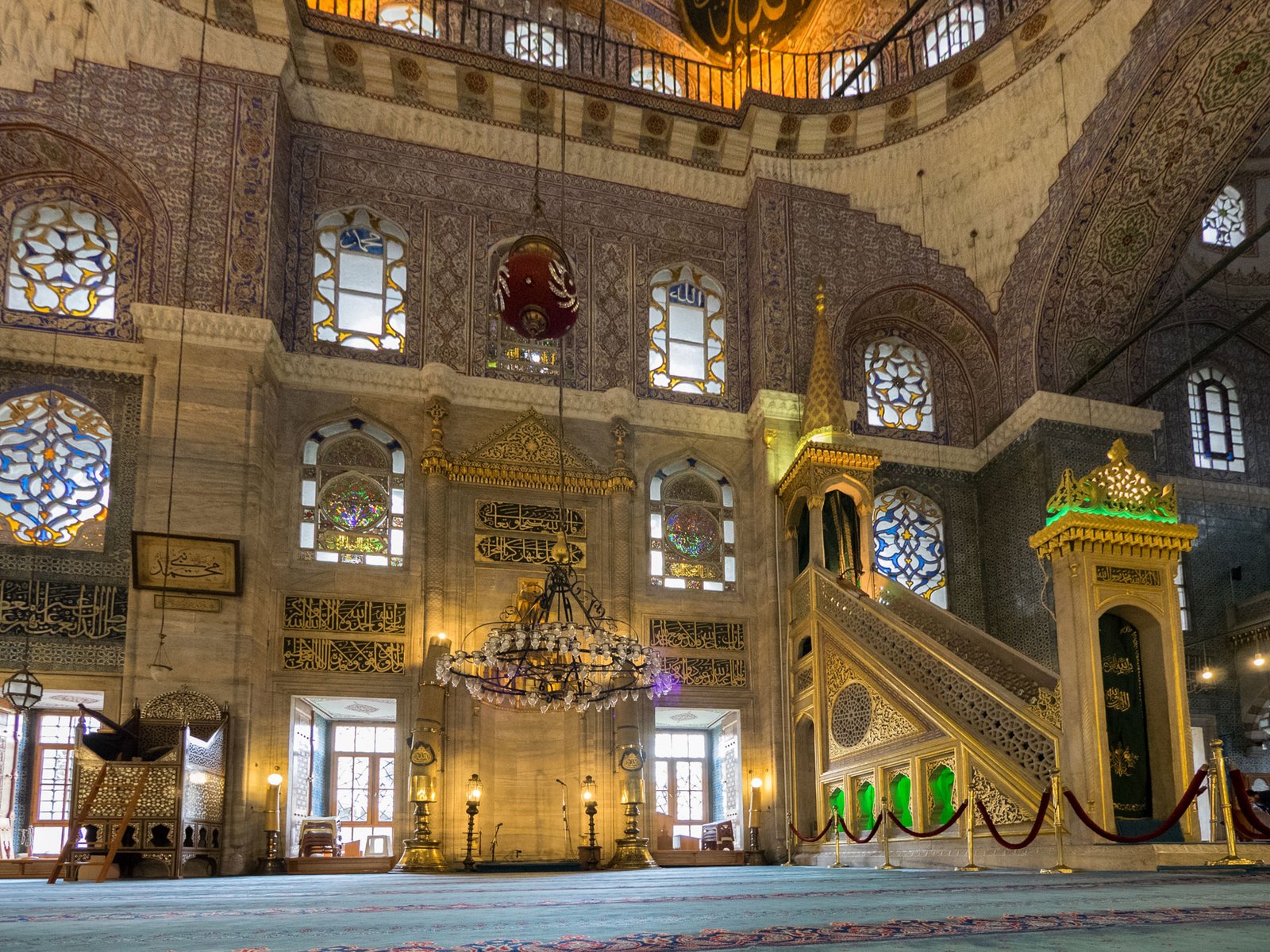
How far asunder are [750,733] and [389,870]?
3.53 meters

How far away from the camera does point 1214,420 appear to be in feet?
41.2

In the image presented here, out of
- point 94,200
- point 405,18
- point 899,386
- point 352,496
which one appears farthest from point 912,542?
point 94,200

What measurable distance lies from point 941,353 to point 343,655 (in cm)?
725

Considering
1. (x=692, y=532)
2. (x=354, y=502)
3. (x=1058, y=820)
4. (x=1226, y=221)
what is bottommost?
(x=1058, y=820)

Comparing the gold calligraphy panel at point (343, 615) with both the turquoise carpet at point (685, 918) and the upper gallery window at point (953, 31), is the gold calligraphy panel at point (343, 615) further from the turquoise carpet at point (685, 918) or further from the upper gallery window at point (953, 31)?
the upper gallery window at point (953, 31)

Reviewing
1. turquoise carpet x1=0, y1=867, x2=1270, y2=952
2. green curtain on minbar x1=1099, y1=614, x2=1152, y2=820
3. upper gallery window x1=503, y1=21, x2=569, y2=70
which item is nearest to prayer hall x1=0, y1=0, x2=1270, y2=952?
green curtain on minbar x1=1099, y1=614, x2=1152, y2=820

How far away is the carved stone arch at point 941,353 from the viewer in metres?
12.0

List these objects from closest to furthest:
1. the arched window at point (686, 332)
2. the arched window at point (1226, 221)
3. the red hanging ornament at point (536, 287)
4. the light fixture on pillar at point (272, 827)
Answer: the red hanging ornament at point (536, 287) < the light fixture on pillar at point (272, 827) < the arched window at point (686, 332) < the arched window at point (1226, 221)

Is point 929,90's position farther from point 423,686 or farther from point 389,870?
point 389,870

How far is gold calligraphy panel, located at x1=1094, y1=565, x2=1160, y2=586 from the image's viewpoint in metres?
6.11

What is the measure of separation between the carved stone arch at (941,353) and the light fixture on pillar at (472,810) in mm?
5480

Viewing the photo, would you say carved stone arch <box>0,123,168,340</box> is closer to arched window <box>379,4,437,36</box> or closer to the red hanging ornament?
arched window <box>379,4,437,36</box>

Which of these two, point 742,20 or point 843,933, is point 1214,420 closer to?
point 742,20

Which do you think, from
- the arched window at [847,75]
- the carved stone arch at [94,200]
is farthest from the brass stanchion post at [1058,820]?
the arched window at [847,75]
